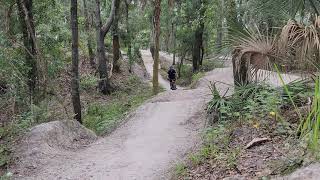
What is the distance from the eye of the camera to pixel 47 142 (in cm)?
1045

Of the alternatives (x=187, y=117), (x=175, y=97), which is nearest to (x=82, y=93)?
(x=175, y=97)

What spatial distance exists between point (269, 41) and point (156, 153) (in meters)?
4.04

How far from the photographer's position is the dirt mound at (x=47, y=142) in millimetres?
9414

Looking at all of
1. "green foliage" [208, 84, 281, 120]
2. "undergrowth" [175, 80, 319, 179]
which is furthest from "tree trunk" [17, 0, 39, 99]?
"undergrowth" [175, 80, 319, 179]

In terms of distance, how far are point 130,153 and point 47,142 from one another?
2165mm

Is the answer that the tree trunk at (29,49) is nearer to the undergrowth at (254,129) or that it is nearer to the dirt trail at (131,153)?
the dirt trail at (131,153)

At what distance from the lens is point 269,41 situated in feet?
22.3

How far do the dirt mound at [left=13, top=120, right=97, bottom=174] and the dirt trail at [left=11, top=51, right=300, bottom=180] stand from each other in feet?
0.07

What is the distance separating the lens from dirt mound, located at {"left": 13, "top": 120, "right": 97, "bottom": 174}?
30.9 feet

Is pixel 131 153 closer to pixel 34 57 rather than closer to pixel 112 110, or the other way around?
Answer: pixel 34 57

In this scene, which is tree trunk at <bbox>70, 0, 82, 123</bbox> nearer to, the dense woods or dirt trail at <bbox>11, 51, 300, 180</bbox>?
the dense woods

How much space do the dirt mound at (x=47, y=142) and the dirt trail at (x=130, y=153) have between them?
2 centimetres

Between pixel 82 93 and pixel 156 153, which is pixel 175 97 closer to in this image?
pixel 82 93

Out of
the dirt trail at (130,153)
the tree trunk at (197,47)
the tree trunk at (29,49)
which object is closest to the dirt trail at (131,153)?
the dirt trail at (130,153)
